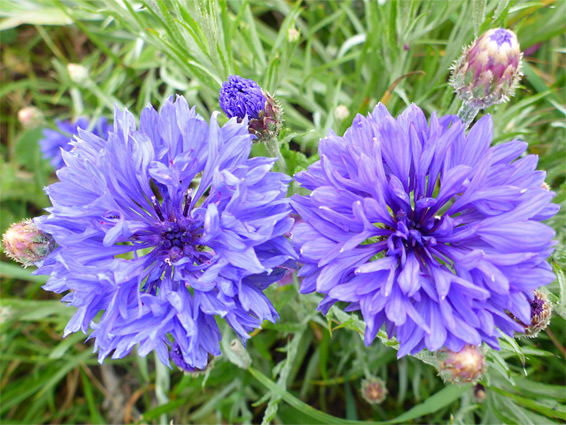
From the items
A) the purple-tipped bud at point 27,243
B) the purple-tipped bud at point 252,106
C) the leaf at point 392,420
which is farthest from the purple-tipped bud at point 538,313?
the purple-tipped bud at point 27,243

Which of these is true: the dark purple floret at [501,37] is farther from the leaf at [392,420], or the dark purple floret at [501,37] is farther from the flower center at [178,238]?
the leaf at [392,420]

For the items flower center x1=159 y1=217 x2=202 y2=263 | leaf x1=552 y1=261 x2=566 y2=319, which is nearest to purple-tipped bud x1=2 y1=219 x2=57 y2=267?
flower center x1=159 y1=217 x2=202 y2=263

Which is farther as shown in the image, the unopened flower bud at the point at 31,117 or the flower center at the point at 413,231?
the unopened flower bud at the point at 31,117

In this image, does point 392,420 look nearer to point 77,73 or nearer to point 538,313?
point 538,313

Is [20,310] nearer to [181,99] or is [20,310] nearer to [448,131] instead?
[181,99]

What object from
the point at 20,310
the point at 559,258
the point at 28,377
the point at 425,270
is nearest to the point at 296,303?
the point at 425,270

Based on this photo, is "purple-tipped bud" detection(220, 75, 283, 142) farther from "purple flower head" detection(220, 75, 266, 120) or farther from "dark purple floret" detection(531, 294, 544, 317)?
"dark purple floret" detection(531, 294, 544, 317)

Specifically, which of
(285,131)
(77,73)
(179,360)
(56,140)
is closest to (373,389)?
(179,360)
